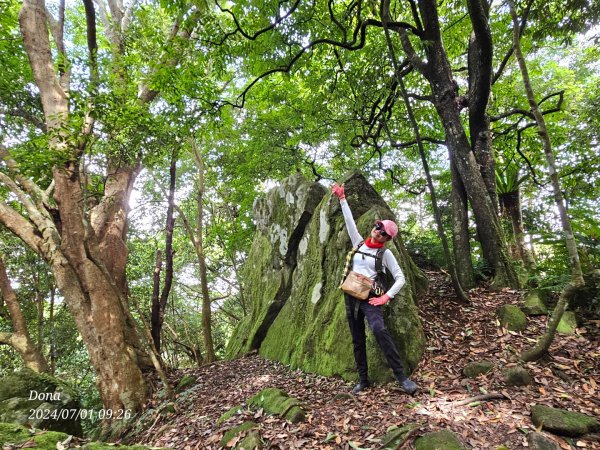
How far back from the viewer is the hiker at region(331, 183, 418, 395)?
13.3ft

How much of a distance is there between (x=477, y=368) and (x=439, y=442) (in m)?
1.64

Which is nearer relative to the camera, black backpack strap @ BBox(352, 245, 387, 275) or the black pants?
the black pants

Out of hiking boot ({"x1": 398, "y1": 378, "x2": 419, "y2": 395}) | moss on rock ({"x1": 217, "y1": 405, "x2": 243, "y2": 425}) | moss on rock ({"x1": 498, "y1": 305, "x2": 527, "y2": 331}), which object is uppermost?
moss on rock ({"x1": 498, "y1": 305, "x2": 527, "y2": 331})

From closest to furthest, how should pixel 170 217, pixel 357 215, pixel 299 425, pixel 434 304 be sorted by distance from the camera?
pixel 299 425, pixel 434 304, pixel 357 215, pixel 170 217

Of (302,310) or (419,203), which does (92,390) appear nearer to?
(302,310)

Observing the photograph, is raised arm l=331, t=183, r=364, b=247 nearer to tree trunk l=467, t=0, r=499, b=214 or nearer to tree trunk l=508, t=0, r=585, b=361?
tree trunk l=508, t=0, r=585, b=361

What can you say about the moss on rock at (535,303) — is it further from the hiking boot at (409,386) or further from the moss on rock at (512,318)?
the hiking boot at (409,386)

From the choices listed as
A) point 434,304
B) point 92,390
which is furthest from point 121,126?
point 92,390

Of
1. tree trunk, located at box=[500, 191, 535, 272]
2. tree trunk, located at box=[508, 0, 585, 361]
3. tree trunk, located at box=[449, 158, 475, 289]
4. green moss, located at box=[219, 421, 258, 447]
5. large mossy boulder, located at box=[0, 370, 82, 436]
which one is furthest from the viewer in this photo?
tree trunk, located at box=[500, 191, 535, 272]

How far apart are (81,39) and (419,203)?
20590mm

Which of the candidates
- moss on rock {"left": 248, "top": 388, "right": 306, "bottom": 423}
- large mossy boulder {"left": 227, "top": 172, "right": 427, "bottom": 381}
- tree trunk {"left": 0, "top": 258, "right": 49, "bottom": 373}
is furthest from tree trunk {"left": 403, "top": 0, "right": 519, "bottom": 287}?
tree trunk {"left": 0, "top": 258, "right": 49, "bottom": 373}

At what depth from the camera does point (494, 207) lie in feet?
21.1

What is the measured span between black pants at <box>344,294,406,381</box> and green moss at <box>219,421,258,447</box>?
4.97 feet

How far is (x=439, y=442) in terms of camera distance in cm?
281
